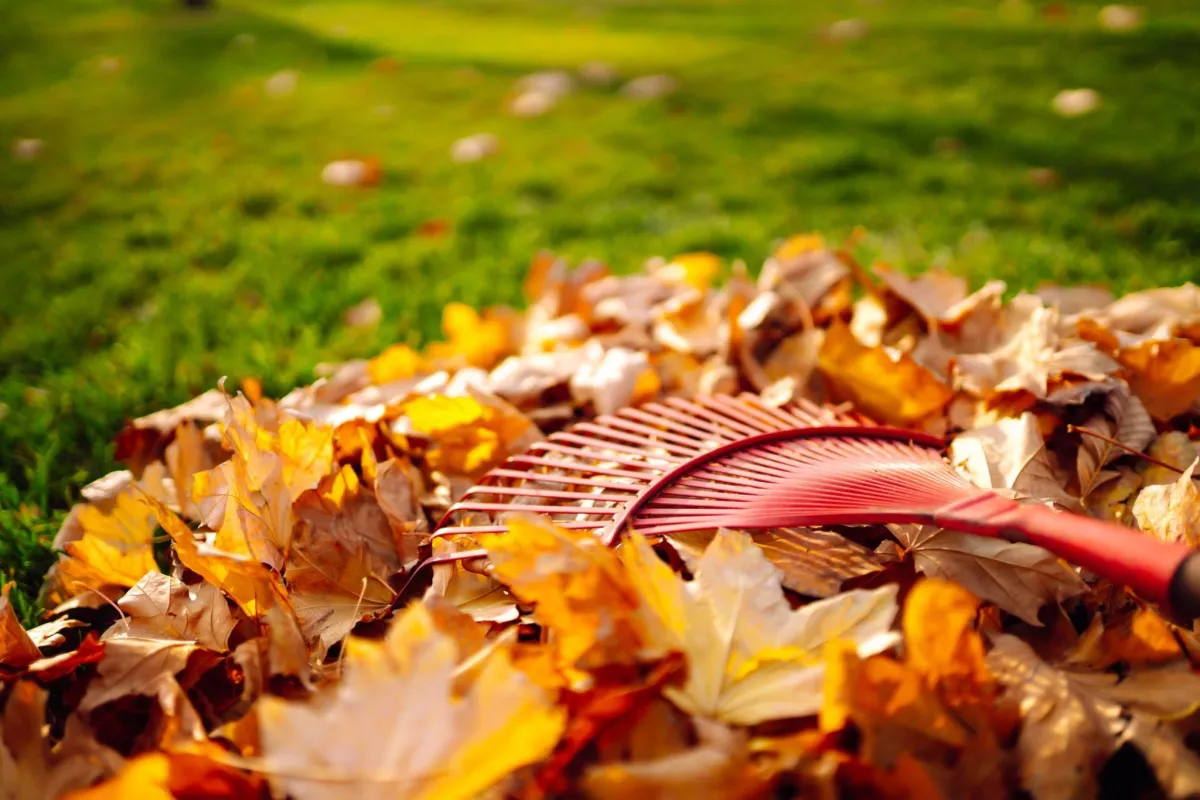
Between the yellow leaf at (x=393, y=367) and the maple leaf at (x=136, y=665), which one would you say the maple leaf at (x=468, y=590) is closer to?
the maple leaf at (x=136, y=665)

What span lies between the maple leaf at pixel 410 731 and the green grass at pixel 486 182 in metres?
0.93

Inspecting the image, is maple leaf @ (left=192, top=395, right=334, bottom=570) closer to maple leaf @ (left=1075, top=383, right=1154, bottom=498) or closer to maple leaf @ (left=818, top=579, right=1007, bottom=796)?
maple leaf @ (left=818, top=579, right=1007, bottom=796)

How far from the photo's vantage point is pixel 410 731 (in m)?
0.68

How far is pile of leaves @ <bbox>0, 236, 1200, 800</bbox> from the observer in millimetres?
735

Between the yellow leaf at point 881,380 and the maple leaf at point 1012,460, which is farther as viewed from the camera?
the yellow leaf at point 881,380

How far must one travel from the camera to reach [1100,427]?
1.25 metres

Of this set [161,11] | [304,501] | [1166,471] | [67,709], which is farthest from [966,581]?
[161,11]

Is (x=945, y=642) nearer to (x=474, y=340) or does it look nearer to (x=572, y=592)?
(x=572, y=592)

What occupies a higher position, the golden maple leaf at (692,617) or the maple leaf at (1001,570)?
the golden maple leaf at (692,617)

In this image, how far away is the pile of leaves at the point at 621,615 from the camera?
735 millimetres

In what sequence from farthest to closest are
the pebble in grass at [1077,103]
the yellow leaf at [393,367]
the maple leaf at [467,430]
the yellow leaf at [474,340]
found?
the pebble in grass at [1077,103]
the yellow leaf at [474,340]
the yellow leaf at [393,367]
the maple leaf at [467,430]

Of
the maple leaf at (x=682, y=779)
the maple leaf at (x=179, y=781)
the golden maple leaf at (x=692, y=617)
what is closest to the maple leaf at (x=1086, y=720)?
the golden maple leaf at (x=692, y=617)

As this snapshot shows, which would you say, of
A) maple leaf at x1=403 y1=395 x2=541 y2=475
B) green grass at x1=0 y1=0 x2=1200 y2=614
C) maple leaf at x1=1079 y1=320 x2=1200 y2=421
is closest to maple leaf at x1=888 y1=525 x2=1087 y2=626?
maple leaf at x1=1079 y1=320 x2=1200 y2=421

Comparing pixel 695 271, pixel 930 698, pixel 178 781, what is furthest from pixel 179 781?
pixel 695 271
